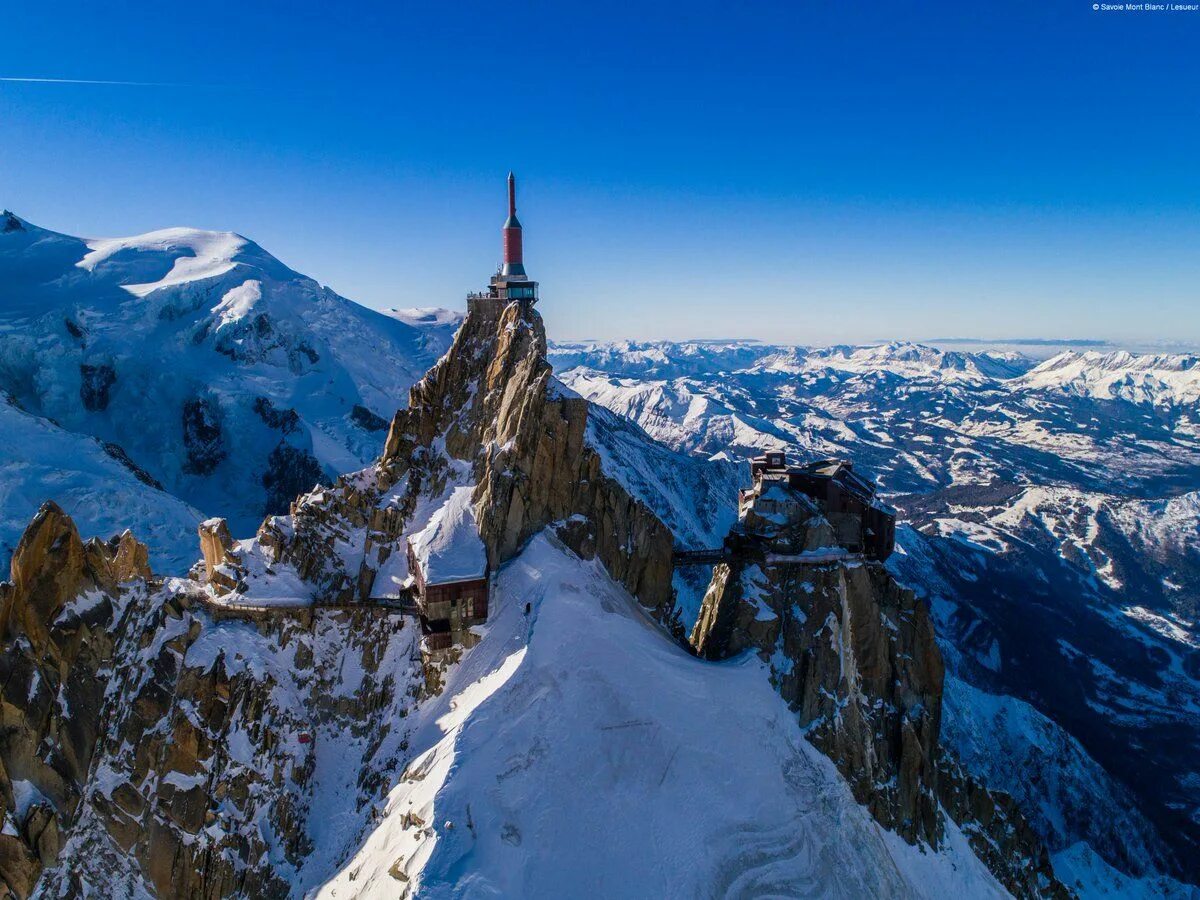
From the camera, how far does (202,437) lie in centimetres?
14238

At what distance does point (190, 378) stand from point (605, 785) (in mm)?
155288

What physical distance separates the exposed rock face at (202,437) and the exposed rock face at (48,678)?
377ft

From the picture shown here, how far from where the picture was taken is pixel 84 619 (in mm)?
37156

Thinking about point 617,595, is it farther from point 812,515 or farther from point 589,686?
point 812,515

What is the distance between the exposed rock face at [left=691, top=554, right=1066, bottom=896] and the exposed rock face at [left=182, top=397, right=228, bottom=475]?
129 m

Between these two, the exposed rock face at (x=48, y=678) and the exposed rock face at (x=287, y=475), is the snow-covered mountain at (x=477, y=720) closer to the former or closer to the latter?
the exposed rock face at (x=48, y=678)

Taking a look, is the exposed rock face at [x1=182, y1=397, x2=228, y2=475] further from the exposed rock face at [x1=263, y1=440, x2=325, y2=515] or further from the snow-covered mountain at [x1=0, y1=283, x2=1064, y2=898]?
the snow-covered mountain at [x1=0, y1=283, x2=1064, y2=898]

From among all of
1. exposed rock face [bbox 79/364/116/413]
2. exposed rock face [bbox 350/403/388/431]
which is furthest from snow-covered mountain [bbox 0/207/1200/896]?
exposed rock face [bbox 79/364/116/413]

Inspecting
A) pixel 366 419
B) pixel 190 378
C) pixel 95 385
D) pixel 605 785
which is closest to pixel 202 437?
pixel 190 378

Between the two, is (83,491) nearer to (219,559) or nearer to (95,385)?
(95,385)

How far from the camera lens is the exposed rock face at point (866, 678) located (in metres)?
44.6

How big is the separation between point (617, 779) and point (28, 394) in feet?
550

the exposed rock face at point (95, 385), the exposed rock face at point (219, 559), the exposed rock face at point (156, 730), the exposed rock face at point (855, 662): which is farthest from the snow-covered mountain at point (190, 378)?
the exposed rock face at point (855, 662)

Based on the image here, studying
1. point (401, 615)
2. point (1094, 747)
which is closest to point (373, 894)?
point (401, 615)
